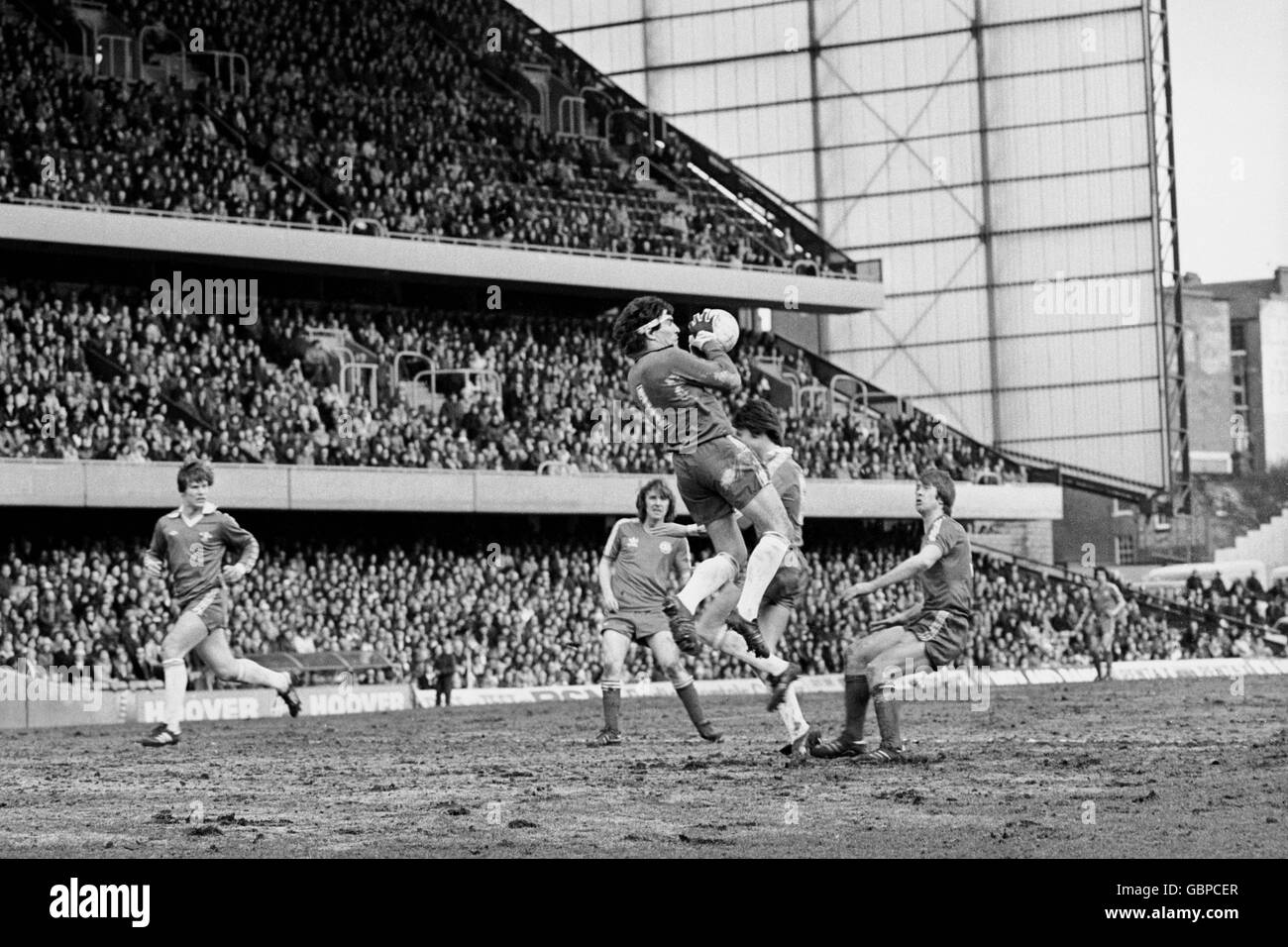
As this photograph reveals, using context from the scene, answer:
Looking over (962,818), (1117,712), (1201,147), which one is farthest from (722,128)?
(962,818)

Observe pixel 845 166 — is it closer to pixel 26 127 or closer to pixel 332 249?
pixel 332 249

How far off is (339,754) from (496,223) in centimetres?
3105

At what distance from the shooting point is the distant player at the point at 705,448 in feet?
43.7

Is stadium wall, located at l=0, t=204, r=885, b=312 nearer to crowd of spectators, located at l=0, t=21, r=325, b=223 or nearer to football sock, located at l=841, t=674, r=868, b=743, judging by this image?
crowd of spectators, located at l=0, t=21, r=325, b=223

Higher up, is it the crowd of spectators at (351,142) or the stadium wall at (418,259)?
the crowd of spectators at (351,142)

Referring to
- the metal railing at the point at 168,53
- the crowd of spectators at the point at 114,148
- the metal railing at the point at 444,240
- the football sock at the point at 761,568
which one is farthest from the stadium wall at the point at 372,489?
the football sock at the point at 761,568

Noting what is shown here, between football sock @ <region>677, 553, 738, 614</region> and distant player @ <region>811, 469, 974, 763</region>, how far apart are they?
120cm

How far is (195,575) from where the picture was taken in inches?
733

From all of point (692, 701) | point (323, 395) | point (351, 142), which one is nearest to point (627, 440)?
point (323, 395)

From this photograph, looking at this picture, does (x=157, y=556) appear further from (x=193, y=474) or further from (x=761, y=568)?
(x=761, y=568)

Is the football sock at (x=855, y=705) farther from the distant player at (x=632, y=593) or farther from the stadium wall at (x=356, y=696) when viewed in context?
the stadium wall at (x=356, y=696)

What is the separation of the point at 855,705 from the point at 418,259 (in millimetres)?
31271

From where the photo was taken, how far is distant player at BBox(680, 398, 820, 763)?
14.4 meters

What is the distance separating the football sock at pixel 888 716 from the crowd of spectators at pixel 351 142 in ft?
94.0
